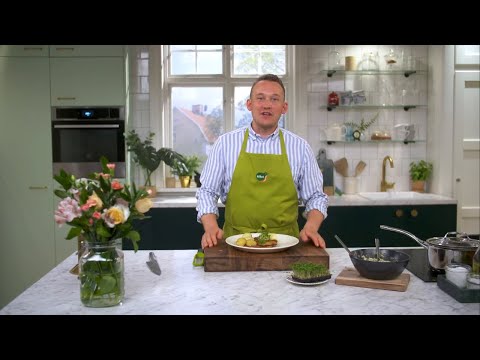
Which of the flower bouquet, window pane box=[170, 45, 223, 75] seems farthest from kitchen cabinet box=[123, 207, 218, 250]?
the flower bouquet

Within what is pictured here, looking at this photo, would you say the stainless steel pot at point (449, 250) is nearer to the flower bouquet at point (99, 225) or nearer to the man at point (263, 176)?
the man at point (263, 176)

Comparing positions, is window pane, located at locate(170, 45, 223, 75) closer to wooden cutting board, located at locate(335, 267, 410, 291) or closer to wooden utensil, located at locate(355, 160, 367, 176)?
wooden utensil, located at locate(355, 160, 367, 176)

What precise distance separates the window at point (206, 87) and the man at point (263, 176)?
2342 mm

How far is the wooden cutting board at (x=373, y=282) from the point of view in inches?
78.7

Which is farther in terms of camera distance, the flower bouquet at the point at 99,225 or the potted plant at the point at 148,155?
the potted plant at the point at 148,155

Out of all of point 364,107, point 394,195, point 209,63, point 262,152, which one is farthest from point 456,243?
point 209,63

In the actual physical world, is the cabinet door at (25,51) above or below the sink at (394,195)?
above

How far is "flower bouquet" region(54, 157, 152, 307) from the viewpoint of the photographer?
71.4 inches

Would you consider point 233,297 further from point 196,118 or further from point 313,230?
point 196,118

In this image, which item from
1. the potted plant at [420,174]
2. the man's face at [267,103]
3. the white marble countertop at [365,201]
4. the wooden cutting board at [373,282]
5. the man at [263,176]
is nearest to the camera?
the wooden cutting board at [373,282]

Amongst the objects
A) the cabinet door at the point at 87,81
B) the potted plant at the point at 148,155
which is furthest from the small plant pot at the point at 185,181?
the cabinet door at the point at 87,81

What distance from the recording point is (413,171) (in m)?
5.21
